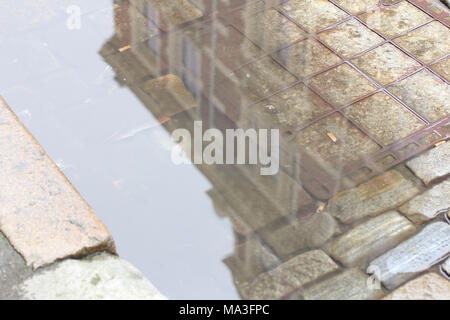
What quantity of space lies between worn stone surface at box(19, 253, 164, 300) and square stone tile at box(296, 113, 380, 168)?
4.11 feet

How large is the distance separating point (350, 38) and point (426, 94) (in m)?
0.69

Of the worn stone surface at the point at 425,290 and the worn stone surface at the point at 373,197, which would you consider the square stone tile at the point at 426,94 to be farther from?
the worn stone surface at the point at 425,290

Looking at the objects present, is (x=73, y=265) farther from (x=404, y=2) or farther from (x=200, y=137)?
(x=404, y=2)

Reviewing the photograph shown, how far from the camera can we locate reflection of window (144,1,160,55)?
3971 millimetres

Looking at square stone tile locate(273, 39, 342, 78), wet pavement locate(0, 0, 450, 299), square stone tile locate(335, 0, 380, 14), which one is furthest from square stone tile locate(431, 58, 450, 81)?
square stone tile locate(335, 0, 380, 14)

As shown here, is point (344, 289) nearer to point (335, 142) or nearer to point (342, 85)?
point (335, 142)

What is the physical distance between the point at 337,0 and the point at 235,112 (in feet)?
4.75

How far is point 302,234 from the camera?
116 inches

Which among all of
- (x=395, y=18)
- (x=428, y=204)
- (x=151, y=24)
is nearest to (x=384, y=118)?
(x=428, y=204)

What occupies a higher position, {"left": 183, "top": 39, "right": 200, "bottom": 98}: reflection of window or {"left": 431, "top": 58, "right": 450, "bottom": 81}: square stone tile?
{"left": 431, "top": 58, "right": 450, "bottom": 81}: square stone tile

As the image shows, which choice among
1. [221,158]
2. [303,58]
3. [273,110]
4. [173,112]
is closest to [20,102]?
[173,112]

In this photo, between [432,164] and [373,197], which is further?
[432,164]

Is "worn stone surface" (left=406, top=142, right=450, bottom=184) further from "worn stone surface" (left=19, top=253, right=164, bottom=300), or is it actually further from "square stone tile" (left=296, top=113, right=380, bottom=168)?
"worn stone surface" (left=19, top=253, right=164, bottom=300)

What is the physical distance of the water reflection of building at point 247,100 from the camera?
2980mm
